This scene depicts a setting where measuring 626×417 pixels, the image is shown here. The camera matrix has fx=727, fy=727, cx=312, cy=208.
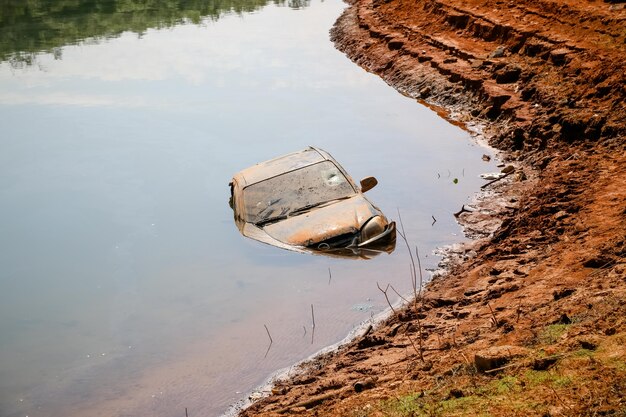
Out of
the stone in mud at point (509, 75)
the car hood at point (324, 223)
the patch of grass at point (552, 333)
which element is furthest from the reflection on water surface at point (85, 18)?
the patch of grass at point (552, 333)

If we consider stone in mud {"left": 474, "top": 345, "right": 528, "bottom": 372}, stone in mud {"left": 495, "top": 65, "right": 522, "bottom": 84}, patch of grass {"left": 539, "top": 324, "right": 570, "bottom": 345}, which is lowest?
stone in mud {"left": 495, "top": 65, "right": 522, "bottom": 84}

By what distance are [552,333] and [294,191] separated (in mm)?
5585

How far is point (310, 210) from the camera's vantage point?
1043 cm

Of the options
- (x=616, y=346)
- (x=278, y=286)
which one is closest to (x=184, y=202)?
(x=278, y=286)

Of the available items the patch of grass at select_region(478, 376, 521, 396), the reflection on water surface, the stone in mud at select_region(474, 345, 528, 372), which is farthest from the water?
the patch of grass at select_region(478, 376, 521, 396)

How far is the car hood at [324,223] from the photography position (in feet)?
32.6

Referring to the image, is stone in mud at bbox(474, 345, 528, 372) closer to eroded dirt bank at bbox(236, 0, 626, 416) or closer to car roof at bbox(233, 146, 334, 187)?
eroded dirt bank at bbox(236, 0, 626, 416)

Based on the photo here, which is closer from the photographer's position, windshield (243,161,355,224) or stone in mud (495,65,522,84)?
windshield (243,161,355,224)

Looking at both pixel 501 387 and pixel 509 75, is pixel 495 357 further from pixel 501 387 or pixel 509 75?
pixel 509 75

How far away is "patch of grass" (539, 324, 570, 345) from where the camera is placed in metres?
5.55

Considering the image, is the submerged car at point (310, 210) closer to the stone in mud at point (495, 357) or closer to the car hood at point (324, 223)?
the car hood at point (324, 223)

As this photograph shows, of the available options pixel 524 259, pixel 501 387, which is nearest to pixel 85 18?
pixel 524 259

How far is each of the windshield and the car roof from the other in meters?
0.12

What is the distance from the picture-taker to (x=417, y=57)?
2086 centimetres
